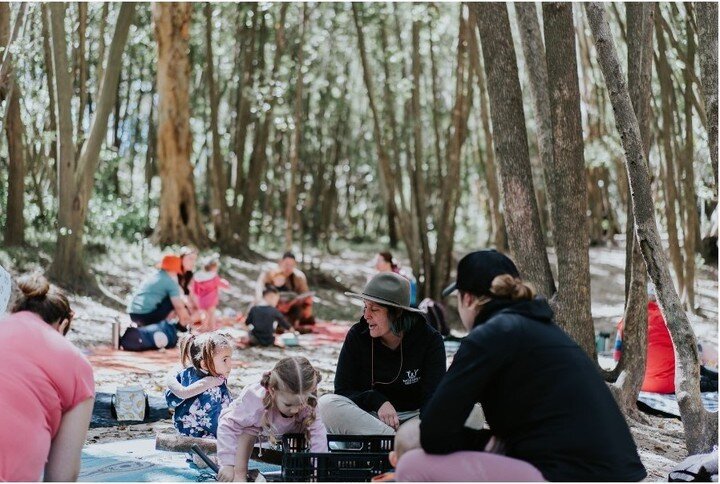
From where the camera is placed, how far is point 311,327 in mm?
11500

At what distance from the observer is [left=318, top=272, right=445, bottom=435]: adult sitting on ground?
4586mm

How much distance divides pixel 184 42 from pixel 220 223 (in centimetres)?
333

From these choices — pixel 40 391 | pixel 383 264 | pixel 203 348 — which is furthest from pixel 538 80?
pixel 40 391

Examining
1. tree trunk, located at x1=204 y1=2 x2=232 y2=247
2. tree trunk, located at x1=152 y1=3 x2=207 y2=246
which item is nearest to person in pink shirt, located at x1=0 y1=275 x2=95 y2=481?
tree trunk, located at x1=152 y1=3 x2=207 y2=246

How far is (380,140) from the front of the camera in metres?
15.1

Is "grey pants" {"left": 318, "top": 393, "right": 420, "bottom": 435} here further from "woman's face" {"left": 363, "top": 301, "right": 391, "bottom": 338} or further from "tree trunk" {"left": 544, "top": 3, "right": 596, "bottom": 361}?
"tree trunk" {"left": 544, "top": 3, "right": 596, "bottom": 361}

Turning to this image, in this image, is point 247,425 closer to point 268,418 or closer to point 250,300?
point 268,418

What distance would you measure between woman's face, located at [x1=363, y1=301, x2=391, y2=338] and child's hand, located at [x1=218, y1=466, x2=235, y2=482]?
40.4 inches

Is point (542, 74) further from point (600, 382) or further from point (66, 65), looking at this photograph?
point (66, 65)

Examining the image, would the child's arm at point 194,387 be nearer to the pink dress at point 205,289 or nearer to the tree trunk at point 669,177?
the pink dress at point 205,289

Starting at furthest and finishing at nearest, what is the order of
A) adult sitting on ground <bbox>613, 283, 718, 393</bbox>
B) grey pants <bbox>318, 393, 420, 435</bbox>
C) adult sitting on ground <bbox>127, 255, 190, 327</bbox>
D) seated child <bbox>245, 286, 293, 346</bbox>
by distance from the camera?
seated child <bbox>245, 286, 293, 346</bbox>, adult sitting on ground <bbox>127, 255, 190, 327</bbox>, adult sitting on ground <bbox>613, 283, 718, 393</bbox>, grey pants <bbox>318, 393, 420, 435</bbox>

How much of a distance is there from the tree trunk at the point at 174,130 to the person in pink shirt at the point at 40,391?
1277 cm

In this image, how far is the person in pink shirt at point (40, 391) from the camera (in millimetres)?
3086

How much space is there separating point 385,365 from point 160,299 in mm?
5140
